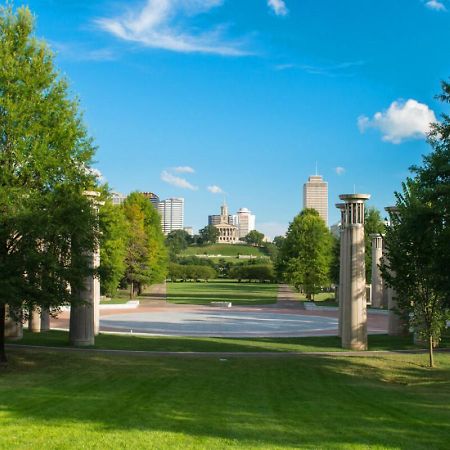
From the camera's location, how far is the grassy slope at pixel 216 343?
22.6 meters

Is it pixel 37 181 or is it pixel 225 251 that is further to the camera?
pixel 225 251

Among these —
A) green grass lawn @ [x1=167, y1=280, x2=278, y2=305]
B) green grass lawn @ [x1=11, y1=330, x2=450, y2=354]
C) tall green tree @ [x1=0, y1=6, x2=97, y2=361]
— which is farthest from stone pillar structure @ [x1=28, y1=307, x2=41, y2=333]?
green grass lawn @ [x1=167, y1=280, x2=278, y2=305]

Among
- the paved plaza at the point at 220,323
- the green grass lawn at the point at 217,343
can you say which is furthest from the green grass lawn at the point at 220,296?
the green grass lawn at the point at 217,343

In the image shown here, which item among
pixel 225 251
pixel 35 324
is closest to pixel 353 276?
pixel 35 324

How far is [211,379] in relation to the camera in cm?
1567

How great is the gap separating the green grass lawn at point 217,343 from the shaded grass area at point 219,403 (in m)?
2.86

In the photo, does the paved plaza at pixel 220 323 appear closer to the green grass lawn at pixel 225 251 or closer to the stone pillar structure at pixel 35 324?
the stone pillar structure at pixel 35 324

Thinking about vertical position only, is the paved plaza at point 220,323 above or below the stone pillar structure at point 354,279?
below

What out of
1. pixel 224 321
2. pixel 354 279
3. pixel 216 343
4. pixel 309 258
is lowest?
pixel 224 321

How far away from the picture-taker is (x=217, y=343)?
24344mm

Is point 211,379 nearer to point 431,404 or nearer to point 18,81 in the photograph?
point 431,404

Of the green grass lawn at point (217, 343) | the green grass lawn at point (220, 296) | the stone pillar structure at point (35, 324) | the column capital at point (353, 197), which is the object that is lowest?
the green grass lawn at point (220, 296)

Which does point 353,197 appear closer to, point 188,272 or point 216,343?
point 216,343

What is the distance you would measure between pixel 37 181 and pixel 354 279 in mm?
13422
